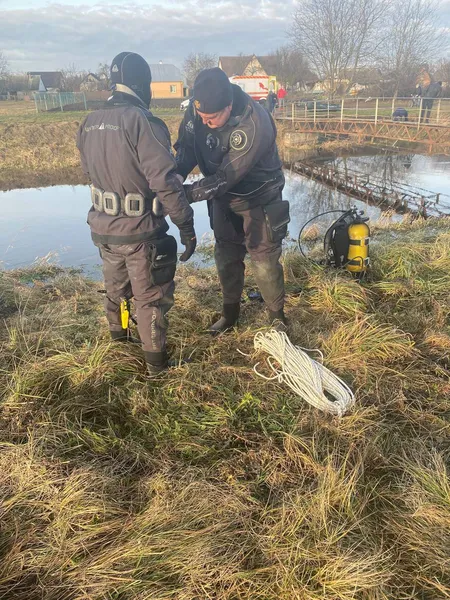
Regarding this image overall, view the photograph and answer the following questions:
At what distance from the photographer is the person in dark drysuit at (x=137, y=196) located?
91.7 inches

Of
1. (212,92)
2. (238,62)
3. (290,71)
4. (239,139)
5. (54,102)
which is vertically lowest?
(239,139)

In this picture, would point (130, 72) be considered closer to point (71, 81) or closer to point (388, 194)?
point (388, 194)

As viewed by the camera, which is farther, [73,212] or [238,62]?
[238,62]

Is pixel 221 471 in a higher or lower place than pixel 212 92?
lower

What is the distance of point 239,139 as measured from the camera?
111 inches

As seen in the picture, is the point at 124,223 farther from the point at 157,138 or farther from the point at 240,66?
the point at 240,66

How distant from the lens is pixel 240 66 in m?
61.4

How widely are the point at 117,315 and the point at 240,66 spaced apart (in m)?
68.1

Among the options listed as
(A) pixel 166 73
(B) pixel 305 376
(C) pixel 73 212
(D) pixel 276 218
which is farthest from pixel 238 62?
(B) pixel 305 376

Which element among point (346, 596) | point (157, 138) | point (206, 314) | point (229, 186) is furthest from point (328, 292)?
point (346, 596)

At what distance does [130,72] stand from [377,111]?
21697mm

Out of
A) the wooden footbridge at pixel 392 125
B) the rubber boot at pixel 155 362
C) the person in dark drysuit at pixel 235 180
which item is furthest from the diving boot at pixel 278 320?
the wooden footbridge at pixel 392 125

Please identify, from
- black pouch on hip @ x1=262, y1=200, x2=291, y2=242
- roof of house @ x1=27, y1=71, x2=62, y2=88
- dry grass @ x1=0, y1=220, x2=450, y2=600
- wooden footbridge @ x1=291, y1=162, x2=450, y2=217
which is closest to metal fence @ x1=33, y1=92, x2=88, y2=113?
wooden footbridge @ x1=291, y1=162, x2=450, y2=217

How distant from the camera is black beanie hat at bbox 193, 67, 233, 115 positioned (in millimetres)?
2639
